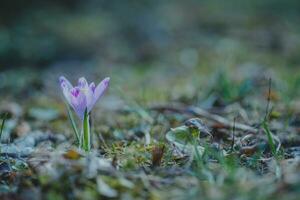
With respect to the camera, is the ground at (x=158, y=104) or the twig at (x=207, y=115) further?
the twig at (x=207, y=115)

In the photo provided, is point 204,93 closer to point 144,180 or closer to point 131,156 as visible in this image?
point 131,156

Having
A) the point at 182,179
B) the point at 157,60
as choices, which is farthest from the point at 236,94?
the point at 157,60

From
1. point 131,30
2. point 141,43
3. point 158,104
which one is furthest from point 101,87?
point 131,30

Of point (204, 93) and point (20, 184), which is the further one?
point (204, 93)

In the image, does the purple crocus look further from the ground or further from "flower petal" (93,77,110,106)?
the ground

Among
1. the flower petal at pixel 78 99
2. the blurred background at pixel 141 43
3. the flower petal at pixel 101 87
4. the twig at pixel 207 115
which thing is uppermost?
the blurred background at pixel 141 43

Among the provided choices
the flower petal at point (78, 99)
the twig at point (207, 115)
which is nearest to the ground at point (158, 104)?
the twig at point (207, 115)

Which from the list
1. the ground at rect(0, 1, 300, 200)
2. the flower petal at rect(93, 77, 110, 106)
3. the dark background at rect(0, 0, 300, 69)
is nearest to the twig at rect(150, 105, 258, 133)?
the ground at rect(0, 1, 300, 200)

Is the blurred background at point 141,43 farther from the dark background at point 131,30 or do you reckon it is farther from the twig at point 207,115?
the twig at point 207,115

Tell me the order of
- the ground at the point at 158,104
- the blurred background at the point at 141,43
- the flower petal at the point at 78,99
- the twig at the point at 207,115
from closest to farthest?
the ground at the point at 158,104 < the flower petal at the point at 78,99 < the twig at the point at 207,115 < the blurred background at the point at 141,43
